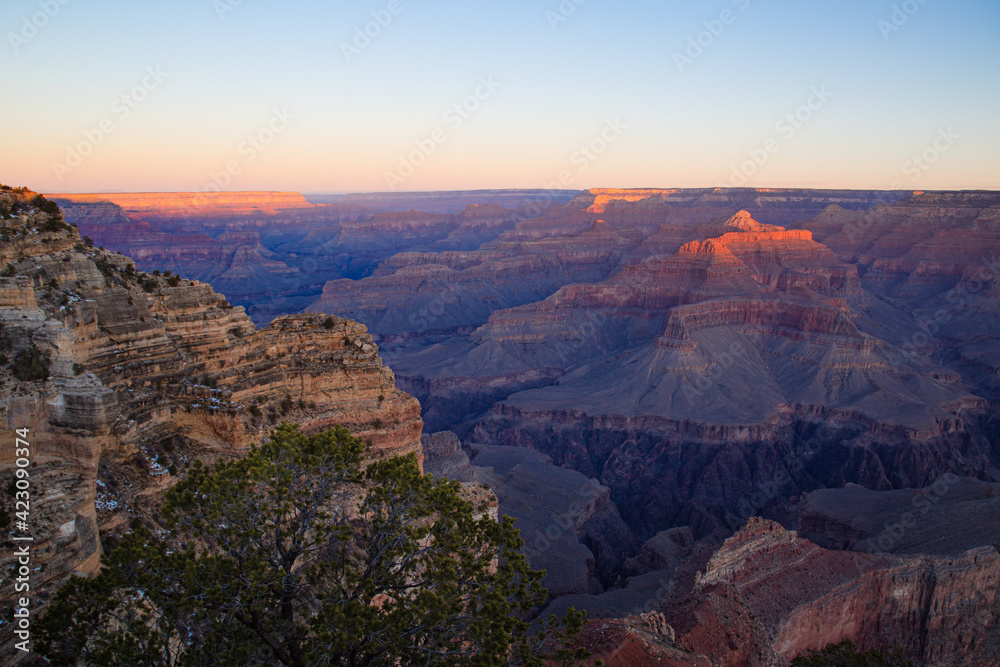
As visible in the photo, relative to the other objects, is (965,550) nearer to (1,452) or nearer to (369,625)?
(369,625)

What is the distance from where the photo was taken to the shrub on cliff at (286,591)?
39.3 feet

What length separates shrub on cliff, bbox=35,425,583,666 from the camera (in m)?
12.0

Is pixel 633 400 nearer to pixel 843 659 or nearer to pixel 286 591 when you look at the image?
Answer: pixel 843 659

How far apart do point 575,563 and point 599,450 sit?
30.8 meters

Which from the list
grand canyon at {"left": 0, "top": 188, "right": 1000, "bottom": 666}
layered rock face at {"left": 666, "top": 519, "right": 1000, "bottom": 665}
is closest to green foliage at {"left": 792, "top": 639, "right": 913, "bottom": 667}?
grand canyon at {"left": 0, "top": 188, "right": 1000, "bottom": 666}

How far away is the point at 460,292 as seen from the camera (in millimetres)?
140375

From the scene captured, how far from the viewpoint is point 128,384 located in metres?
19.7

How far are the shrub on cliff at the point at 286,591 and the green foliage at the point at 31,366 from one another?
18.1 feet

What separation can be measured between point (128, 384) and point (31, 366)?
3.65 meters

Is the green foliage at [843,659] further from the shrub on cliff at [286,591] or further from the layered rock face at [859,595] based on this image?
the shrub on cliff at [286,591]

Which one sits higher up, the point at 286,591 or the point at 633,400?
the point at 286,591

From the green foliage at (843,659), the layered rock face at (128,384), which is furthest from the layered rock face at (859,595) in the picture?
the layered rock face at (128,384)

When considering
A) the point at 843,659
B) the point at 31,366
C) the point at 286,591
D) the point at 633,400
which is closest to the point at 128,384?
the point at 31,366

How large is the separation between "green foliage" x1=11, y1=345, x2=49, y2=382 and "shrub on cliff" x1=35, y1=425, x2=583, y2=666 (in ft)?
18.1
